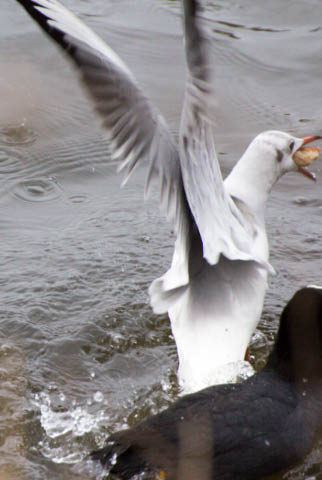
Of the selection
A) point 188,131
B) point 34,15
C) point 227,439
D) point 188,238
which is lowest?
point 227,439

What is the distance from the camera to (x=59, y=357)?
437 cm

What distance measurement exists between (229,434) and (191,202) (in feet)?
3.06

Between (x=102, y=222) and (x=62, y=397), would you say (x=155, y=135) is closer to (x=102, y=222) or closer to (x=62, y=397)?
(x=62, y=397)

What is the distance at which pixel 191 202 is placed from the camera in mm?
3832

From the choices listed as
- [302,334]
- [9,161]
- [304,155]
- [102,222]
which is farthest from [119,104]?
[9,161]

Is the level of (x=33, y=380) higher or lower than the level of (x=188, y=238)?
lower

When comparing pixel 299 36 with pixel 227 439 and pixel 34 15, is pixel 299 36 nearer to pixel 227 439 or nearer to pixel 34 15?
pixel 34 15

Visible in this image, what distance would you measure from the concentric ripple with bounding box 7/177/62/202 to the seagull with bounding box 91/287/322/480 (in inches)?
95.2

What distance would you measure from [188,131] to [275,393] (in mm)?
1073

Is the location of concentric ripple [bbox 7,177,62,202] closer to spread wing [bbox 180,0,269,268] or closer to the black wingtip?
spread wing [bbox 180,0,269,268]

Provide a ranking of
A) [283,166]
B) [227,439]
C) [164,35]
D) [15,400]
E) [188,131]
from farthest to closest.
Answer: [164,35] < [283,166] < [15,400] < [188,131] < [227,439]

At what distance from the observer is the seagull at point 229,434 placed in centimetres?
341

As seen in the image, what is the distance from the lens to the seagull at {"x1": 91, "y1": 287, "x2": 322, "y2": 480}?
11.2 feet

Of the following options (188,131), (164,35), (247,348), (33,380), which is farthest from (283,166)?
(164,35)
